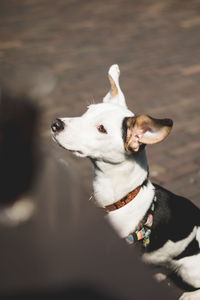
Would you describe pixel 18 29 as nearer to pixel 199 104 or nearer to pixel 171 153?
pixel 199 104

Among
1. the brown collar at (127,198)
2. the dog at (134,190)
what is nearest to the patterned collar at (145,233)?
the dog at (134,190)

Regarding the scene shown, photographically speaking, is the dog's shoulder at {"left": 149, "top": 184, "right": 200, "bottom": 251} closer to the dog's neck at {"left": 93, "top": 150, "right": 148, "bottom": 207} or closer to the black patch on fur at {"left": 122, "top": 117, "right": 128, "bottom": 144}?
the dog's neck at {"left": 93, "top": 150, "right": 148, "bottom": 207}

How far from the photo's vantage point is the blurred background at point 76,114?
0.89 meters

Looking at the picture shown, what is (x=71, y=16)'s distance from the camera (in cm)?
1124

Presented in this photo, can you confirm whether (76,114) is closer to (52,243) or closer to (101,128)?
(101,128)

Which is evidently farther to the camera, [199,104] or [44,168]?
[199,104]

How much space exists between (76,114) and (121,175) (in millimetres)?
3147

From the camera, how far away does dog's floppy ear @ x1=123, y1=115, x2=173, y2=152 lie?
3.05 m

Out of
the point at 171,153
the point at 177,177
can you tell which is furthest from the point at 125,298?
the point at 171,153

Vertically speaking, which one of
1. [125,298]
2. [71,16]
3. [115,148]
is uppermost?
[125,298]

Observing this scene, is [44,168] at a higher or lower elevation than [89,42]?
higher

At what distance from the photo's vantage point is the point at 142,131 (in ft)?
10.5

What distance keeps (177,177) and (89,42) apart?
17.7ft

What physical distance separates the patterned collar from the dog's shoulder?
1.6 inches
